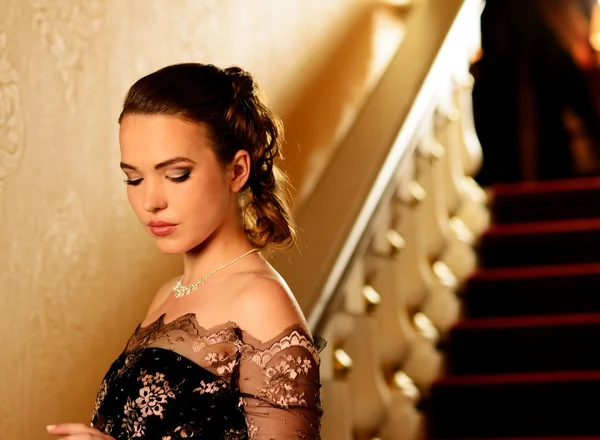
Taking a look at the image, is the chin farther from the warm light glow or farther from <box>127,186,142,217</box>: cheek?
the warm light glow

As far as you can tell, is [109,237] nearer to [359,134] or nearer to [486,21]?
[359,134]

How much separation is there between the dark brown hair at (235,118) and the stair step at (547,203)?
11.3ft

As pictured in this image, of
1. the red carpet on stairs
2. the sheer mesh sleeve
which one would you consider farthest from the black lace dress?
the red carpet on stairs

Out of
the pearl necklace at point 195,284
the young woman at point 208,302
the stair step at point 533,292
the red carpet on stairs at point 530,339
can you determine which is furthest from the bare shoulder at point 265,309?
the stair step at point 533,292

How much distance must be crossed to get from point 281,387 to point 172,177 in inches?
16.7

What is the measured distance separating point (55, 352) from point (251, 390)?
81 cm

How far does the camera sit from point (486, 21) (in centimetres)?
960

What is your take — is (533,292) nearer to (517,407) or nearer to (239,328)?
(517,407)

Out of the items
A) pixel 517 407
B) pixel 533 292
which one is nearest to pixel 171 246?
pixel 517 407

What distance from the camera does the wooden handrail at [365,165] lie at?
8.98 feet

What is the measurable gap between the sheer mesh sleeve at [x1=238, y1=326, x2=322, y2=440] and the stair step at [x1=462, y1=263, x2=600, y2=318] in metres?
2.90

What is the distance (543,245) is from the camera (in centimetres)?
481

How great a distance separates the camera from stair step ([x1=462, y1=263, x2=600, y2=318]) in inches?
173

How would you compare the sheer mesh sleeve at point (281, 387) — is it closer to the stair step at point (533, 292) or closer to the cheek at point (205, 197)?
the cheek at point (205, 197)
